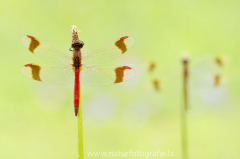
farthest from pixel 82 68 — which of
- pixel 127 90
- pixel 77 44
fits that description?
pixel 127 90

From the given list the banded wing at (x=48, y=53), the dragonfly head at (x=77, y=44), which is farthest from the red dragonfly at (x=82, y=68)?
the dragonfly head at (x=77, y=44)

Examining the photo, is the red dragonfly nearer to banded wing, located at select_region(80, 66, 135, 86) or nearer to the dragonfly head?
banded wing, located at select_region(80, 66, 135, 86)

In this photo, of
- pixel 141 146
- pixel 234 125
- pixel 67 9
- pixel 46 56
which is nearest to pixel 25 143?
pixel 141 146

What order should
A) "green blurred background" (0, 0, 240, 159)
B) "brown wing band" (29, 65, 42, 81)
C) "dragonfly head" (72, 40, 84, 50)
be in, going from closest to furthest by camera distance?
"dragonfly head" (72, 40, 84, 50) < "brown wing band" (29, 65, 42, 81) < "green blurred background" (0, 0, 240, 159)

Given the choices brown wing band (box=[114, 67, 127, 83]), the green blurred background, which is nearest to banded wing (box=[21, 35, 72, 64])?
brown wing band (box=[114, 67, 127, 83])

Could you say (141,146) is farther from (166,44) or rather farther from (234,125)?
(166,44)

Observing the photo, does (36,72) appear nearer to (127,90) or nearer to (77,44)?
(77,44)

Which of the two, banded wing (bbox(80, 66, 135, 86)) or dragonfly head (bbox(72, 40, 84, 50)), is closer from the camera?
dragonfly head (bbox(72, 40, 84, 50))

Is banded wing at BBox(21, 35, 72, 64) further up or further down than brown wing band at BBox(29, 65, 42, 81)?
further up
